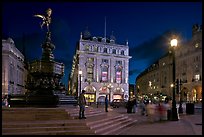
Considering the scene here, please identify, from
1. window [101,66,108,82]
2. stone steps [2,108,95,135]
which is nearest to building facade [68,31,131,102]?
window [101,66,108,82]

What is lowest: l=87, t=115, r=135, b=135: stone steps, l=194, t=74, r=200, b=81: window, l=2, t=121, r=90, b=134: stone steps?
l=87, t=115, r=135, b=135: stone steps

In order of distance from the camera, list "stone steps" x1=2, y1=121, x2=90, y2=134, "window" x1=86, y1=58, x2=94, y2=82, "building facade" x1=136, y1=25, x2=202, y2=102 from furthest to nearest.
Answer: "window" x1=86, y1=58, x2=94, y2=82 → "building facade" x1=136, y1=25, x2=202, y2=102 → "stone steps" x1=2, y1=121, x2=90, y2=134

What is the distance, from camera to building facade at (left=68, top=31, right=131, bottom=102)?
316ft

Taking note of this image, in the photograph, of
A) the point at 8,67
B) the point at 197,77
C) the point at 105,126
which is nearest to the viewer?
the point at 105,126

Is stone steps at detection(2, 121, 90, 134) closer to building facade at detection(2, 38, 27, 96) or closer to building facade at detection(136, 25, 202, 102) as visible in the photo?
building facade at detection(136, 25, 202, 102)

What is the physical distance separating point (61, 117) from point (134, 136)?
4.59 metres

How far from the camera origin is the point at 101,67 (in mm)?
100625

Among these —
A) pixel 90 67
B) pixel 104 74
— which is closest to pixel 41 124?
pixel 90 67

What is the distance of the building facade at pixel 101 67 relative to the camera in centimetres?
9644

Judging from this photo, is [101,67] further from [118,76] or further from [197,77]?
[197,77]

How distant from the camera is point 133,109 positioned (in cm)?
3397

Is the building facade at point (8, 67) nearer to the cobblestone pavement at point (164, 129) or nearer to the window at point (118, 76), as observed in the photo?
the window at point (118, 76)

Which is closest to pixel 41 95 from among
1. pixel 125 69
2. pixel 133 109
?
pixel 133 109

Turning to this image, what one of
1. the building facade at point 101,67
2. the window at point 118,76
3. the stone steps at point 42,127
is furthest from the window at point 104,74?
the stone steps at point 42,127
